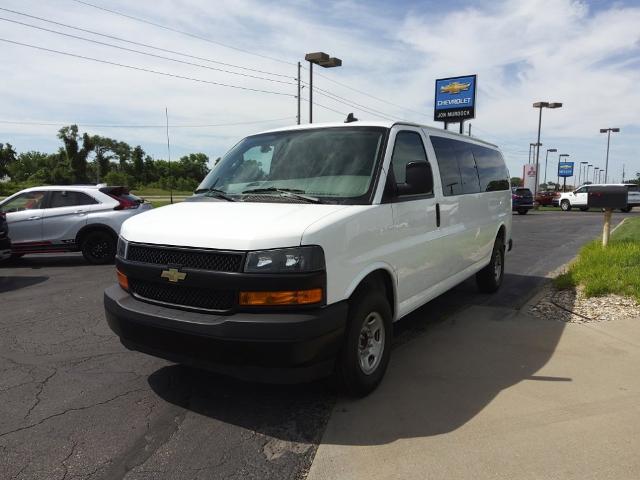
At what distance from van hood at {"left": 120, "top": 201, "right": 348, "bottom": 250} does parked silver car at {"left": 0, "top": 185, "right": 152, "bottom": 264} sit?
268 inches

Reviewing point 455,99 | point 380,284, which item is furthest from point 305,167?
point 455,99

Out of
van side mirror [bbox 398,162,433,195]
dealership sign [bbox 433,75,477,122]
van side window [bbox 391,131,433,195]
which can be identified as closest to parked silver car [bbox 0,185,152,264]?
van side window [bbox 391,131,433,195]

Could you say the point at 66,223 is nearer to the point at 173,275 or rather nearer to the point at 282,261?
the point at 173,275

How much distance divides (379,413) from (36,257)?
35.3ft

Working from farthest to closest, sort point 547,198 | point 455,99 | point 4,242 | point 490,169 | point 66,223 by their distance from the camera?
point 547,198, point 455,99, point 66,223, point 4,242, point 490,169

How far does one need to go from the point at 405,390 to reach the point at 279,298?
1.44 metres

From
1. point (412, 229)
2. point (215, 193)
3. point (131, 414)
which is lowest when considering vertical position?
point (131, 414)

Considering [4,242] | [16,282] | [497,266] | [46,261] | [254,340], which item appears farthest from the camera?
[46,261]

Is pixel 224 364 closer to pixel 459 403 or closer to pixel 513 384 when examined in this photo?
pixel 459 403

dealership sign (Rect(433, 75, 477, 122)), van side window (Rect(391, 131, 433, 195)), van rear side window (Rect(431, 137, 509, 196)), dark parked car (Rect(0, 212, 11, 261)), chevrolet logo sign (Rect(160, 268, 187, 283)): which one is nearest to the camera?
chevrolet logo sign (Rect(160, 268, 187, 283))

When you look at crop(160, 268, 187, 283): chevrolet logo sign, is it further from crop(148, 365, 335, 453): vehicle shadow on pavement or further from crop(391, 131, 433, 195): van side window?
crop(391, 131, 433, 195): van side window

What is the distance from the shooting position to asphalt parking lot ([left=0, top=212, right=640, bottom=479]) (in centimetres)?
282

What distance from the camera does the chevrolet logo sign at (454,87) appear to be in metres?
33.6

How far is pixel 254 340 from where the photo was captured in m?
2.93
